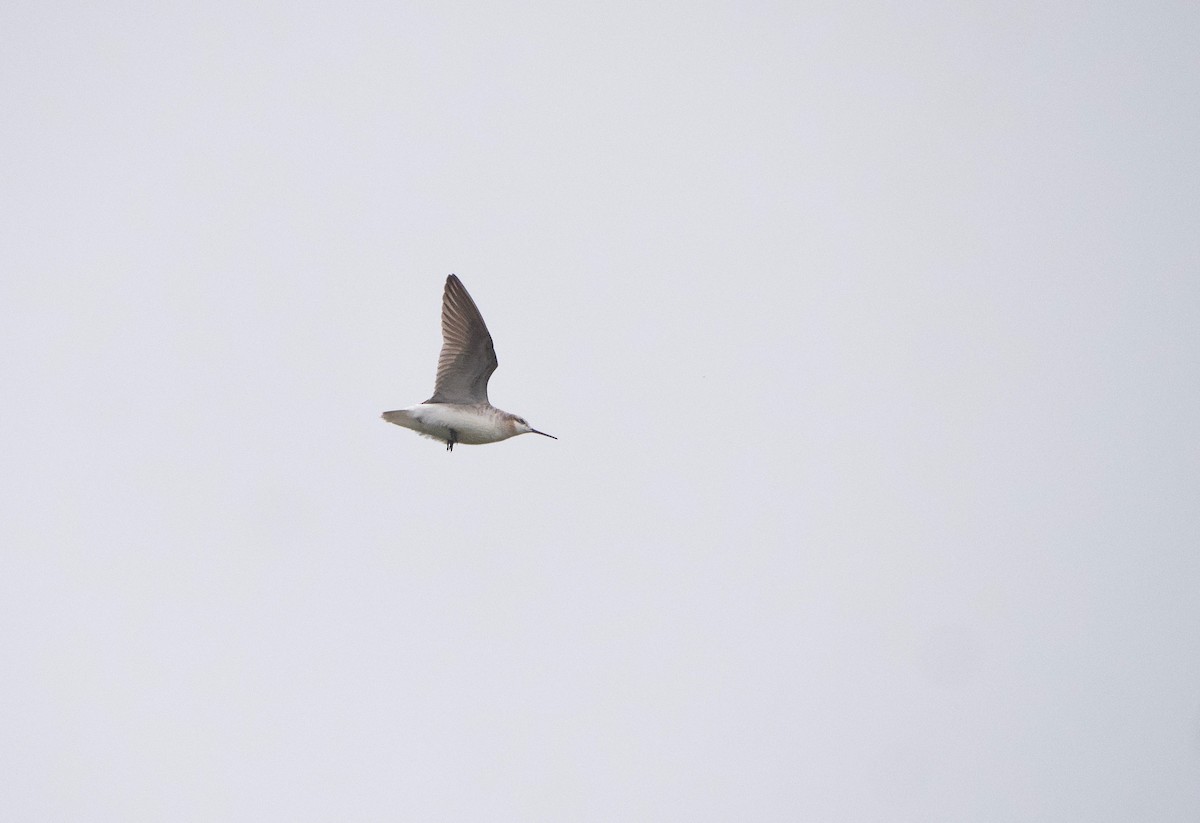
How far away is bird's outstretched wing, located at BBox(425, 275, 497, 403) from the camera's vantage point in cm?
2070

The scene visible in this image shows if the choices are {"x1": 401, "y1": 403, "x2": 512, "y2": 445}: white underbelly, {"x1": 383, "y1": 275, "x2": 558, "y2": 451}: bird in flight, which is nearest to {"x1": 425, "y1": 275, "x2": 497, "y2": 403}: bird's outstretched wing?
{"x1": 383, "y1": 275, "x2": 558, "y2": 451}: bird in flight

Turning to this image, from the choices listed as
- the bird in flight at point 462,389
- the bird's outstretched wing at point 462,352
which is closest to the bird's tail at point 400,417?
the bird in flight at point 462,389

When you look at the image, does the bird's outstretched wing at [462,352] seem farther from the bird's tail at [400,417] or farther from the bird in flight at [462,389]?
the bird's tail at [400,417]

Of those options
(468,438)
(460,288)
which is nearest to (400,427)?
(468,438)

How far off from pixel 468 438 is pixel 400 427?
1.27 metres

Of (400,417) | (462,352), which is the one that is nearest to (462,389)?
(462,352)

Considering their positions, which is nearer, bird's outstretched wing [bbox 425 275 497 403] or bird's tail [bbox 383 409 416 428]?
bird's tail [bbox 383 409 416 428]

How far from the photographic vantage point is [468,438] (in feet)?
68.8

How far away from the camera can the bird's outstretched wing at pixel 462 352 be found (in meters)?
20.7

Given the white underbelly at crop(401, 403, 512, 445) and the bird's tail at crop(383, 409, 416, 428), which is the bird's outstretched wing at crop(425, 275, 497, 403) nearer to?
the white underbelly at crop(401, 403, 512, 445)

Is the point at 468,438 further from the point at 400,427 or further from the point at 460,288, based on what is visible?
the point at 460,288

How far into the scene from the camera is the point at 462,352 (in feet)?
68.4

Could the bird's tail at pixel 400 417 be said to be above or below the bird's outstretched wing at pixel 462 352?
below

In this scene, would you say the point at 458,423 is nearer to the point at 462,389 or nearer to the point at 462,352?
the point at 462,389
